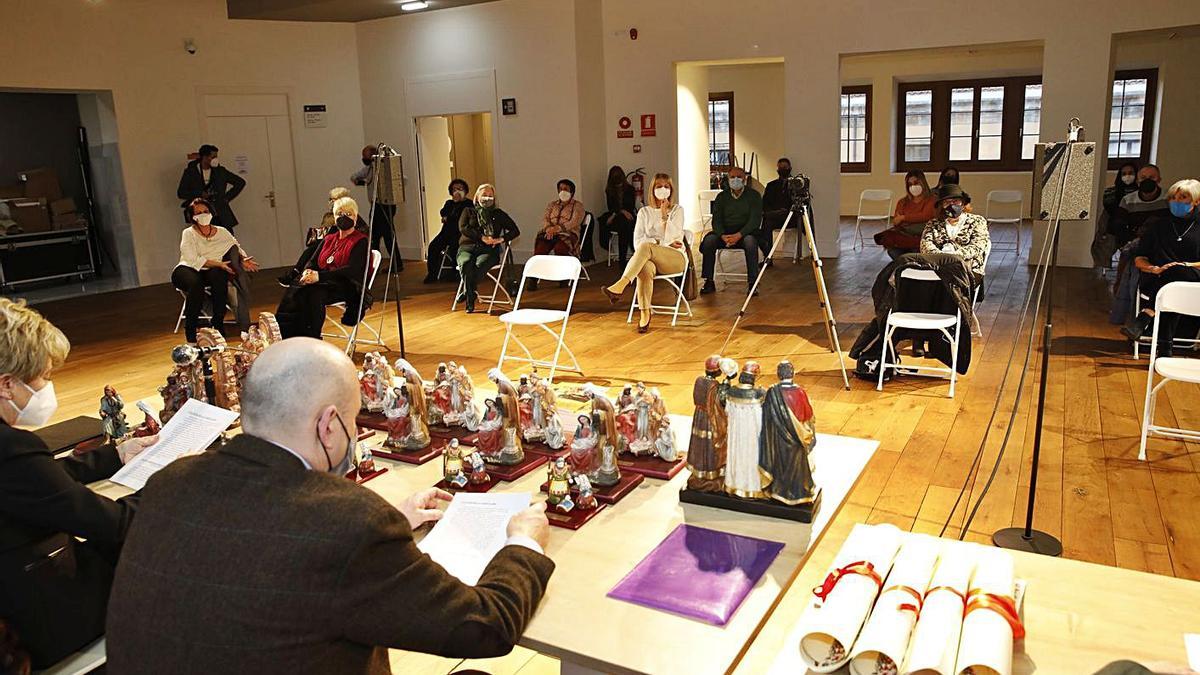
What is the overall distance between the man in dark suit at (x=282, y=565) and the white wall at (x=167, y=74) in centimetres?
1038

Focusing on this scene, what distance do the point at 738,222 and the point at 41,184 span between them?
8.77 m

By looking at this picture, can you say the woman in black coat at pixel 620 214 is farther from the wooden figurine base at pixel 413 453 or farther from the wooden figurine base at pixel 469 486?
the wooden figurine base at pixel 469 486

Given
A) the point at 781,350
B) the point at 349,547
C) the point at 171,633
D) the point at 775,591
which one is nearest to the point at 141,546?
the point at 171,633

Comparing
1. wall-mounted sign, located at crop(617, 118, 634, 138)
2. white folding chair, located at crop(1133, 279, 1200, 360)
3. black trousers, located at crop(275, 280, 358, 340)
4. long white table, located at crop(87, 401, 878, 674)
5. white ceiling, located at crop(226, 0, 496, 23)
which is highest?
white ceiling, located at crop(226, 0, 496, 23)

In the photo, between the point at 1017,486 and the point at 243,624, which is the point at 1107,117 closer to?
the point at 1017,486

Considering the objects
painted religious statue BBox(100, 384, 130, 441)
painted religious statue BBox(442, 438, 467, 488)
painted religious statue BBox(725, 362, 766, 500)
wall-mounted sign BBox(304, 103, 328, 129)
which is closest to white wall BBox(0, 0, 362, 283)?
wall-mounted sign BBox(304, 103, 328, 129)

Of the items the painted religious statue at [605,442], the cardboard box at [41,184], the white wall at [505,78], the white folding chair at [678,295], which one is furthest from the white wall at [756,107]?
the painted religious statue at [605,442]

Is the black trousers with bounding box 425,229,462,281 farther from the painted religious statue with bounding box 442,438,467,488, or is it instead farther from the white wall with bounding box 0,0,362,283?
the painted religious statue with bounding box 442,438,467,488

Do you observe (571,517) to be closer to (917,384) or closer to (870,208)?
(917,384)

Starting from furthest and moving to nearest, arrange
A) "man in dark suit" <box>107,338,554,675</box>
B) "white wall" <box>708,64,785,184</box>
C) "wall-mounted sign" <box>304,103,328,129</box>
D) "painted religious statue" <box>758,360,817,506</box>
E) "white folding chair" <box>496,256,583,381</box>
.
Result: "white wall" <box>708,64,785,184</box>, "wall-mounted sign" <box>304,103,328,129</box>, "white folding chair" <box>496,256,583,381</box>, "painted religious statue" <box>758,360,817,506</box>, "man in dark suit" <box>107,338,554,675</box>

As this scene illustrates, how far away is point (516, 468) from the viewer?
2.47 m

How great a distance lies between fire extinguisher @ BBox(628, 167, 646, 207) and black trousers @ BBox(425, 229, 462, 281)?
2.51 metres

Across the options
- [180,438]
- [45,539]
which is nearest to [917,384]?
[180,438]

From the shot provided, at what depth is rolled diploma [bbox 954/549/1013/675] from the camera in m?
1.52
